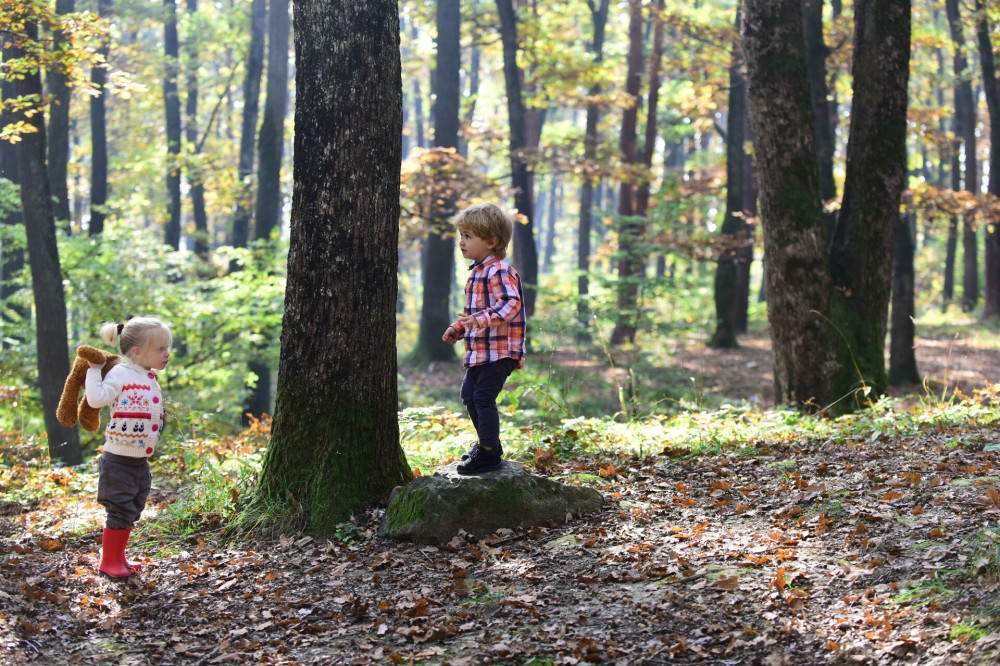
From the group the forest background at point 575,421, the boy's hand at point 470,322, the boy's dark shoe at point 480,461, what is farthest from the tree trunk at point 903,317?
the boy's hand at point 470,322

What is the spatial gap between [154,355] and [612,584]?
2969mm

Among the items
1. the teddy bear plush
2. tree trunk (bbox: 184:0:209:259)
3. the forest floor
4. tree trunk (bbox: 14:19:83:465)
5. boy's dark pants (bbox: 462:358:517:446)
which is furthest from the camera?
tree trunk (bbox: 184:0:209:259)

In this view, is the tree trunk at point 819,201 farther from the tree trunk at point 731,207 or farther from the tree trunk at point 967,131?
the tree trunk at point 967,131

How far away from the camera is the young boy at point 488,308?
16.0ft

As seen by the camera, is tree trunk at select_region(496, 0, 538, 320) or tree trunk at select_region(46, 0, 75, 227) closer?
tree trunk at select_region(46, 0, 75, 227)

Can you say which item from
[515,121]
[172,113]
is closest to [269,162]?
[515,121]

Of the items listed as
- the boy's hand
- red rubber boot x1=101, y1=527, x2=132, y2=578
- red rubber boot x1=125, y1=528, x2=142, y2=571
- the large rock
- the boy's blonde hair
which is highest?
the boy's blonde hair

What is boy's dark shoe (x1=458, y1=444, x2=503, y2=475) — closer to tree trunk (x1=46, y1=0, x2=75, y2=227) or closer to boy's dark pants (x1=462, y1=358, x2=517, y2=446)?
boy's dark pants (x1=462, y1=358, x2=517, y2=446)

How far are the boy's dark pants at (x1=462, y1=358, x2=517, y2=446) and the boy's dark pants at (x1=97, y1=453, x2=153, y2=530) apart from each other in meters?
2.05

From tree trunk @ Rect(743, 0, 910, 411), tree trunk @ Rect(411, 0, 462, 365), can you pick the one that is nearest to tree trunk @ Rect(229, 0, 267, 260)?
tree trunk @ Rect(411, 0, 462, 365)

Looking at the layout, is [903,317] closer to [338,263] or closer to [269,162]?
[338,263]

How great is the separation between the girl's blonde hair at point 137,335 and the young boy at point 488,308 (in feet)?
5.67

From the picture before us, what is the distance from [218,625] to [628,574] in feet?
7.13

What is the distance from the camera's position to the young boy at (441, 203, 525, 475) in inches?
192
